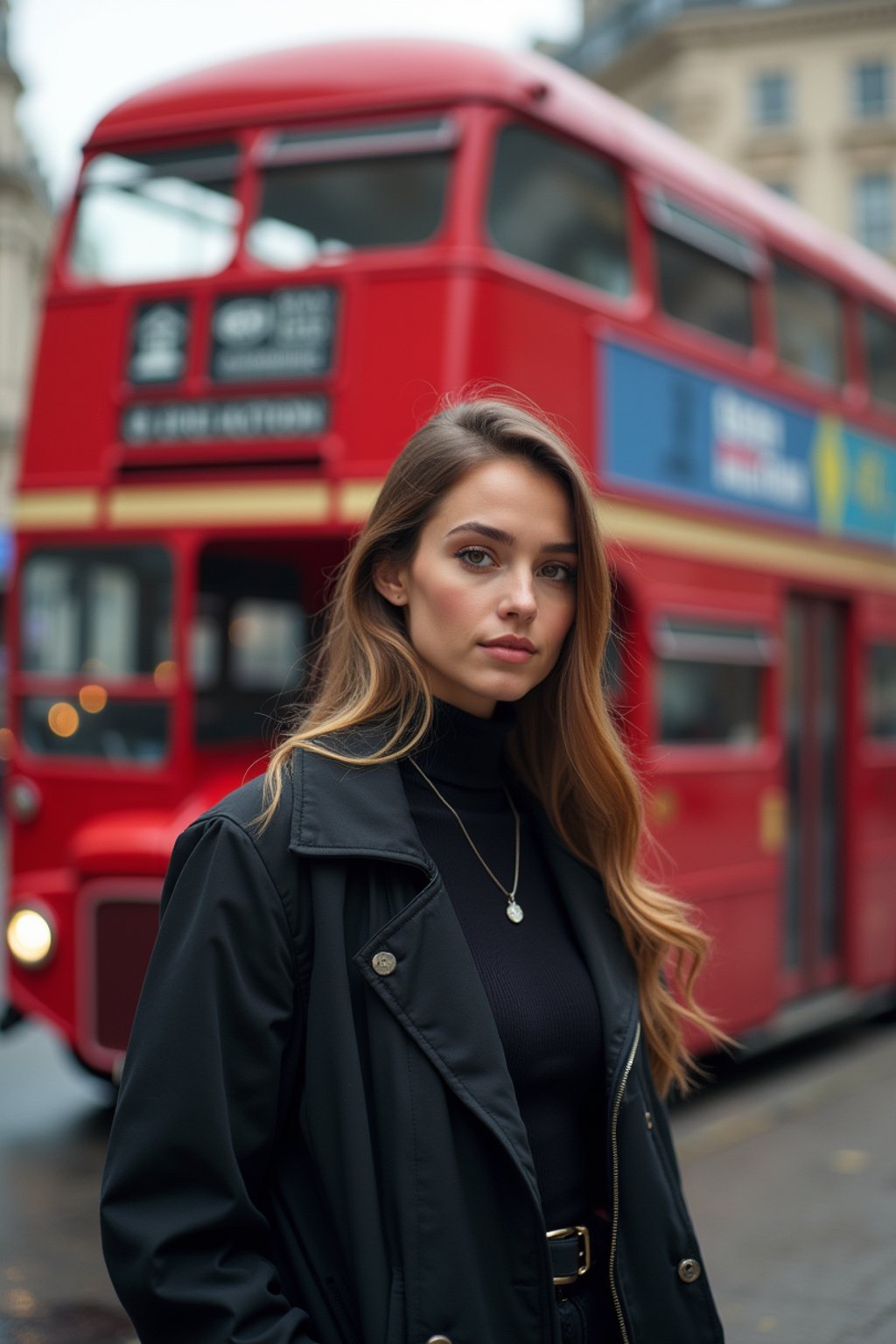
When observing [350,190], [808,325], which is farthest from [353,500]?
[808,325]

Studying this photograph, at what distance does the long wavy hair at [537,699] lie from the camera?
2059 mm

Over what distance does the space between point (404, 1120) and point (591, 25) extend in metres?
48.1

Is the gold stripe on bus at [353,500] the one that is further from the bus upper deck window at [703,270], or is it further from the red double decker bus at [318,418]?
the bus upper deck window at [703,270]

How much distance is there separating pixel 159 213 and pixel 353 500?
1573 mm

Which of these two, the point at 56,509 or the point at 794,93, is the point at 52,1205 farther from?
the point at 794,93

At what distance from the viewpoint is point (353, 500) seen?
19.3 feet

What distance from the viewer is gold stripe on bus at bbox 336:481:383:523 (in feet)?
19.2

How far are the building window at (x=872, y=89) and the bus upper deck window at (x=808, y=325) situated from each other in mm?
36386

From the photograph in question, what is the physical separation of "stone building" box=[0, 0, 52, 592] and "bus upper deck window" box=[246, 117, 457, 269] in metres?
30.0

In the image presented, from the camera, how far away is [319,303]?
6.01m

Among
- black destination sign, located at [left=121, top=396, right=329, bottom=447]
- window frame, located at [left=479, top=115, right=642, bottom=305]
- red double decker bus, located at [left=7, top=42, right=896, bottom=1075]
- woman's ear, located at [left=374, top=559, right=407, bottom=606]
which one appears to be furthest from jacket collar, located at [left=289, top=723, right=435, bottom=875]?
window frame, located at [left=479, top=115, right=642, bottom=305]

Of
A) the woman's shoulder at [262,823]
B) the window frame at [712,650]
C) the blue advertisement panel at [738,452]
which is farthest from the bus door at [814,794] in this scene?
the woman's shoulder at [262,823]

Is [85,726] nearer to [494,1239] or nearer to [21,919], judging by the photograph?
[21,919]

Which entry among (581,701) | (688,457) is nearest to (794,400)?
(688,457)
